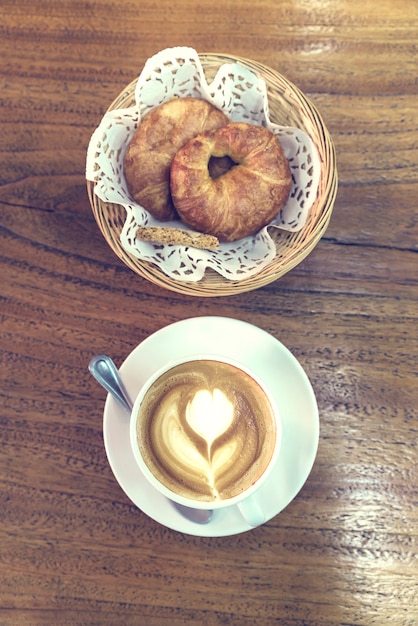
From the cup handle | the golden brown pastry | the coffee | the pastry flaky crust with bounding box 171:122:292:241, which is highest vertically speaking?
the pastry flaky crust with bounding box 171:122:292:241

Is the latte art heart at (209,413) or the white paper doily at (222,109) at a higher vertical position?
the white paper doily at (222,109)

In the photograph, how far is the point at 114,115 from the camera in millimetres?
952

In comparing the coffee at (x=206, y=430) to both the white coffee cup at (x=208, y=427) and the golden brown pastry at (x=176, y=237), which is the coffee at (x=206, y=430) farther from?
the golden brown pastry at (x=176, y=237)

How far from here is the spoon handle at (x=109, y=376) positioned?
3.00ft

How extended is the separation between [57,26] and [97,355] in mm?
573

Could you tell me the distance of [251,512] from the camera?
886 millimetres

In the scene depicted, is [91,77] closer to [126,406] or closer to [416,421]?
[126,406]

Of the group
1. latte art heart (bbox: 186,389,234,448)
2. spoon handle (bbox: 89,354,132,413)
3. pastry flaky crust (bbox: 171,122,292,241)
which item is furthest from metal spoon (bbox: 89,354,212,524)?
pastry flaky crust (bbox: 171,122,292,241)

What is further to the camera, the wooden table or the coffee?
the wooden table

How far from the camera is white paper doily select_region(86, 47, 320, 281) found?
0.94 m

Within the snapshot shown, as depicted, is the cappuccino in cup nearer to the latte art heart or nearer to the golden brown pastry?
the latte art heart

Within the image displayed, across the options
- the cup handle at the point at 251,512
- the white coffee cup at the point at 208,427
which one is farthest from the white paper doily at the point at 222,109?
the cup handle at the point at 251,512

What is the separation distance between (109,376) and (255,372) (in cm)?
22

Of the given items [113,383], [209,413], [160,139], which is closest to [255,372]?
[209,413]
